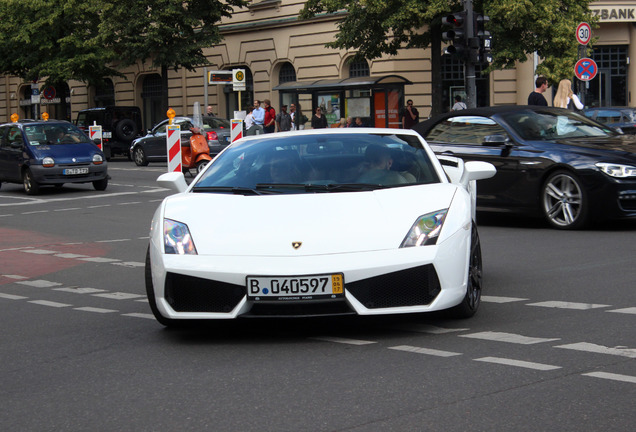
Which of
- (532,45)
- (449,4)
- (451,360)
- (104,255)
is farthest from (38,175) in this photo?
(451,360)

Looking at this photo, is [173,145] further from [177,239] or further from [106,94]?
[106,94]

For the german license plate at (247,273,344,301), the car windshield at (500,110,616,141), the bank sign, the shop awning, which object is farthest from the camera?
the bank sign

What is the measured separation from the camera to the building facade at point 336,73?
33.5 metres

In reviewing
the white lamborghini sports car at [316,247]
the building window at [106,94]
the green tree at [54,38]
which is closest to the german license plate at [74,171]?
the white lamborghini sports car at [316,247]

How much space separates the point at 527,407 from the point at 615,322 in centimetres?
216

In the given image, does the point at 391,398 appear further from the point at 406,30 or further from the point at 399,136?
the point at 406,30

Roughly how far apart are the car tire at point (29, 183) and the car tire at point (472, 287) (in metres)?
16.6

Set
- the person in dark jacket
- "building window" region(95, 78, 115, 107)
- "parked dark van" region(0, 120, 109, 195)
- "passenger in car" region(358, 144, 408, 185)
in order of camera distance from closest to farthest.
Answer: "passenger in car" region(358, 144, 408, 185)
"parked dark van" region(0, 120, 109, 195)
the person in dark jacket
"building window" region(95, 78, 115, 107)

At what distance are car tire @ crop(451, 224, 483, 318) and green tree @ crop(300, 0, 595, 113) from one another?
913 inches

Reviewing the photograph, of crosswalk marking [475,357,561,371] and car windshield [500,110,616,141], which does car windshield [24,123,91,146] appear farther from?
crosswalk marking [475,357,561,371]

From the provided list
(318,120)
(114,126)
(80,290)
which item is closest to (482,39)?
(318,120)

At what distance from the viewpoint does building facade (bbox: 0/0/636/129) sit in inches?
1320

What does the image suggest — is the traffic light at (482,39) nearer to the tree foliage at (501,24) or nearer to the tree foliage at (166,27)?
the tree foliage at (501,24)

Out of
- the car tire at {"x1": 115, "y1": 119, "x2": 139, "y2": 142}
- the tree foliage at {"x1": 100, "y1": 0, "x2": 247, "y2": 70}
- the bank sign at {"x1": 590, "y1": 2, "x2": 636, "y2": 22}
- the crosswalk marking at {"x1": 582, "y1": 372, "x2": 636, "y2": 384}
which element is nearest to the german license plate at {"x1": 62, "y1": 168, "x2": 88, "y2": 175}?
the crosswalk marking at {"x1": 582, "y1": 372, "x2": 636, "y2": 384}
